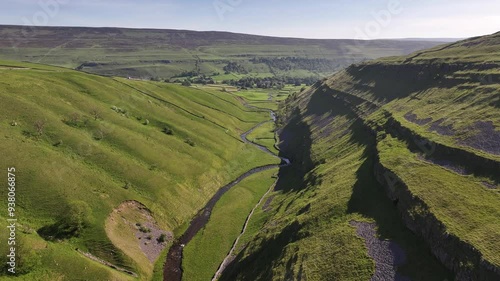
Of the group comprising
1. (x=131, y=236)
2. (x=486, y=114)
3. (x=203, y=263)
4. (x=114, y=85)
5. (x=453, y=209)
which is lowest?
(x=203, y=263)

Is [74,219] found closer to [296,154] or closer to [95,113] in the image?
[95,113]

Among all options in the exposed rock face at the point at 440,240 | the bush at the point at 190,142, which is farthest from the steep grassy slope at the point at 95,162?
the exposed rock face at the point at 440,240

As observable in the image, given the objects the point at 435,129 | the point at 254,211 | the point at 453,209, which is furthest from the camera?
the point at 254,211

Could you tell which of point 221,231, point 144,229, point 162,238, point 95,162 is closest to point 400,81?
point 221,231

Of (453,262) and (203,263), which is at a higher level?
(453,262)

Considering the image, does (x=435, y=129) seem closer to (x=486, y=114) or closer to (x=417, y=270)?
(x=486, y=114)

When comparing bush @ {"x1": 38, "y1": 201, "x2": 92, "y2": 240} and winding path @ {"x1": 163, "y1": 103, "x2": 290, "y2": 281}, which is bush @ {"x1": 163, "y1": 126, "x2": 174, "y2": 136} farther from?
bush @ {"x1": 38, "y1": 201, "x2": 92, "y2": 240}

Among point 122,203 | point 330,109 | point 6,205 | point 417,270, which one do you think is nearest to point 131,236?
point 122,203
